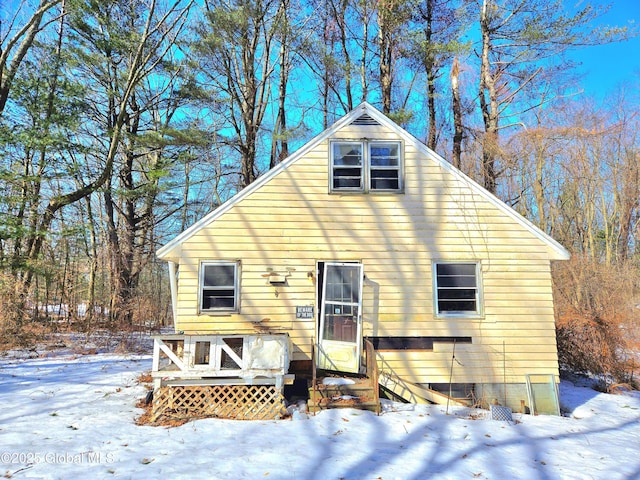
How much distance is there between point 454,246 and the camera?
8195 millimetres

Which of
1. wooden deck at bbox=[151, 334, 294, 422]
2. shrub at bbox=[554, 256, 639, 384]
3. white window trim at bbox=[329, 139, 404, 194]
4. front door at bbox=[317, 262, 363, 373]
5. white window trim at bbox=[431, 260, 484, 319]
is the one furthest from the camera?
shrub at bbox=[554, 256, 639, 384]

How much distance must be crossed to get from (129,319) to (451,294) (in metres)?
12.9

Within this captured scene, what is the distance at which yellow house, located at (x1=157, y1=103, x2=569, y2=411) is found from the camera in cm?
780

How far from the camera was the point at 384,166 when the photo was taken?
27.8 feet

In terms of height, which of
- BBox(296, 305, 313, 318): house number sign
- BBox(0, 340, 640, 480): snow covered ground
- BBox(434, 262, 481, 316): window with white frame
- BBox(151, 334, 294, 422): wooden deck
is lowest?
BBox(0, 340, 640, 480): snow covered ground

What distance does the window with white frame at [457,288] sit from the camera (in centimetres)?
803

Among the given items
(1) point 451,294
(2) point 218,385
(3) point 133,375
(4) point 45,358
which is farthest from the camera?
(4) point 45,358

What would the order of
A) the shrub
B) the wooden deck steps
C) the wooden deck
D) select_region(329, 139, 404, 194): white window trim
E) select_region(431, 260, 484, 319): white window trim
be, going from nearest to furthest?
the wooden deck → the wooden deck steps → select_region(431, 260, 484, 319): white window trim → select_region(329, 139, 404, 194): white window trim → the shrub

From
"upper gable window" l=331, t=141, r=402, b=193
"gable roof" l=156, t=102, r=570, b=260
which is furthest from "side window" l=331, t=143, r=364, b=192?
"gable roof" l=156, t=102, r=570, b=260

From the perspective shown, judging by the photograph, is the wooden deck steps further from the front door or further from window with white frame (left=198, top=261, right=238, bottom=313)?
window with white frame (left=198, top=261, right=238, bottom=313)

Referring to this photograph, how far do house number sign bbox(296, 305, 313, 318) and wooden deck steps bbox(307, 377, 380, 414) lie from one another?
128 cm

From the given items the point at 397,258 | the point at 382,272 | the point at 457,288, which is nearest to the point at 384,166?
the point at 397,258

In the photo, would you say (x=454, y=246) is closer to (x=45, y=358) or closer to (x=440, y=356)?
(x=440, y=356)

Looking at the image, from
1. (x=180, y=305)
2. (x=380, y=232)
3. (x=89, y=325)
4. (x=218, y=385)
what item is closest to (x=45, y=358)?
(x=89, y=325)
